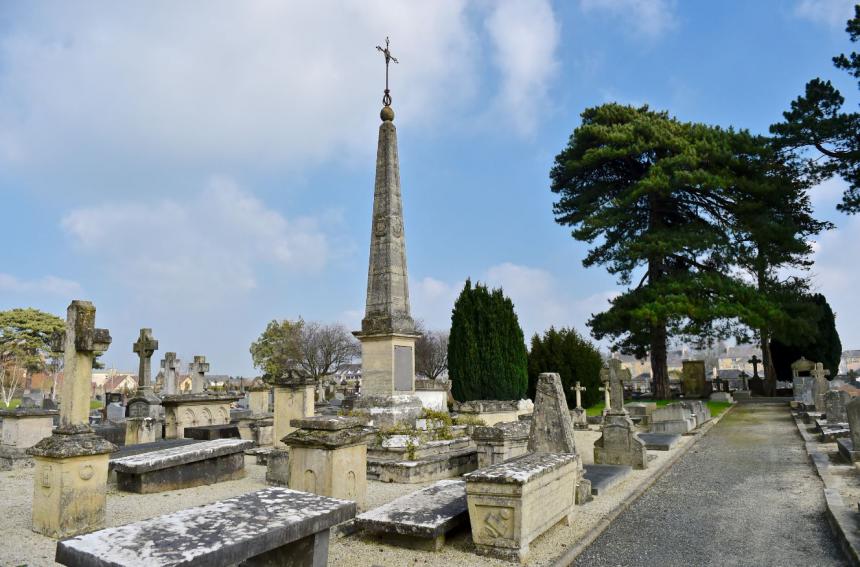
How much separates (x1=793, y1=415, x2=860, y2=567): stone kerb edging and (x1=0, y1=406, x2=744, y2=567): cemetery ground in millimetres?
212

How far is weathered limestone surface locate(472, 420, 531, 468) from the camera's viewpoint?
8773 mm

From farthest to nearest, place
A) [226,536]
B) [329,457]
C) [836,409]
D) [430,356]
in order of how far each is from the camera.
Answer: [430,356]
[836,409]
[329,457]
[226,536]

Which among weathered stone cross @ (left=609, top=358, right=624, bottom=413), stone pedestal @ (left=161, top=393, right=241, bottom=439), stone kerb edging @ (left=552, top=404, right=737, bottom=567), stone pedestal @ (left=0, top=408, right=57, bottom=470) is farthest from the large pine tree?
stone pedestal @ (left=0, top=408, right=57, bottom=470)

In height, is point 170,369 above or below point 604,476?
above

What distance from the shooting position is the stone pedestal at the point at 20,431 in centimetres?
1011

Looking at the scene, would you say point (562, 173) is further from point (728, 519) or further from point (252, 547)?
point (252, 547)

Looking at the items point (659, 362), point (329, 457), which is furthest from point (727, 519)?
point (659, 362)

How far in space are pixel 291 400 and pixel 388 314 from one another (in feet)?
8.12

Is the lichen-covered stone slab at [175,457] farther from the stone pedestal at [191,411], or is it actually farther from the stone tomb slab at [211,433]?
the stone pedestal at [191,411]

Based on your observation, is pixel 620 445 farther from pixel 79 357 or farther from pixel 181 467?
pixel 79 357

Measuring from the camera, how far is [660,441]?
1312cm

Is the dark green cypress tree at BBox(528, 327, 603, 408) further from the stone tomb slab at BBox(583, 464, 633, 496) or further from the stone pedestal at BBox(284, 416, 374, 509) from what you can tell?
the stone pedestal at BBox(284, 416, 374, 509)

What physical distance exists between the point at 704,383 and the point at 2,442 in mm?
32226

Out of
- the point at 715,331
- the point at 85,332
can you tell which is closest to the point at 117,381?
the point at 715,331
